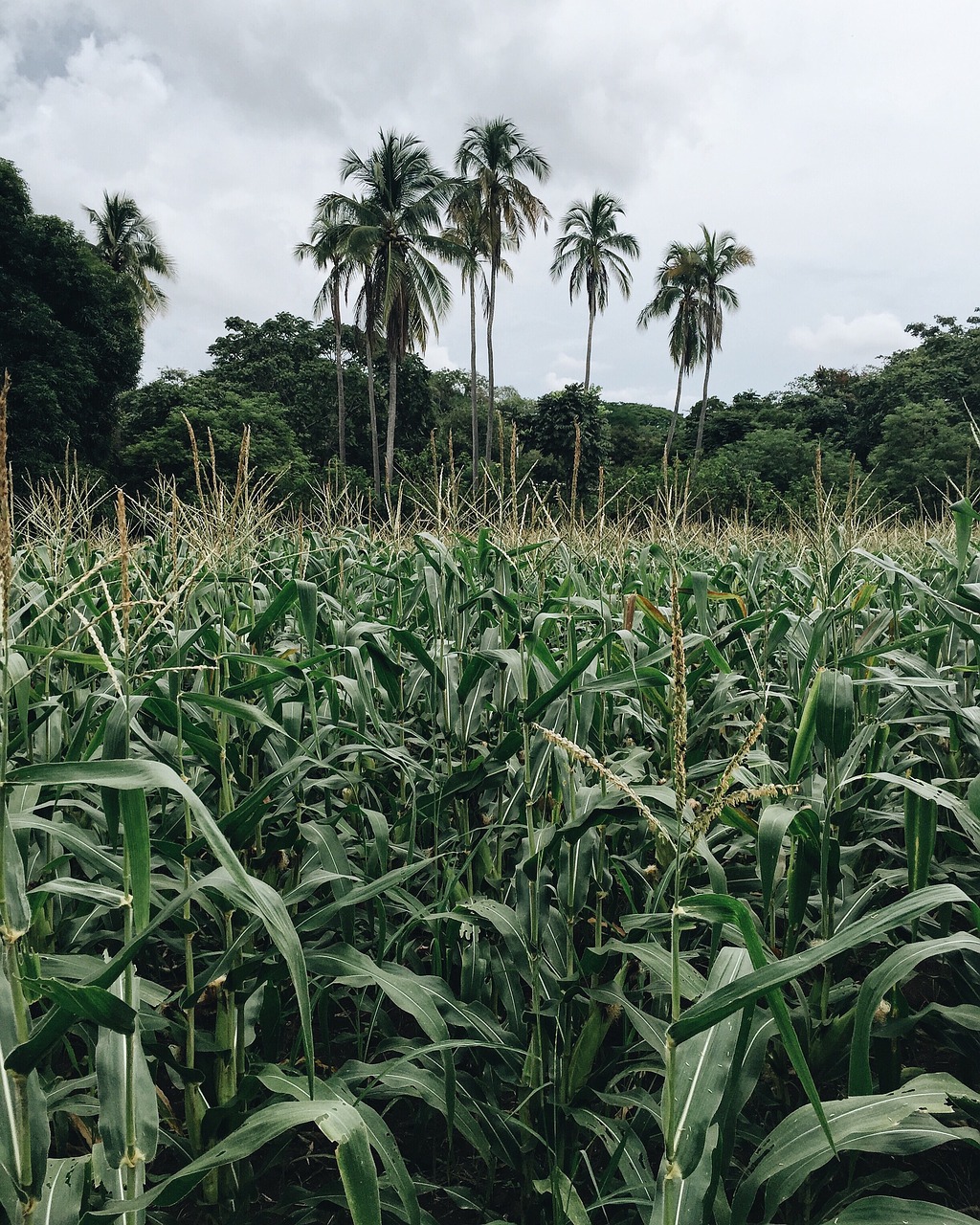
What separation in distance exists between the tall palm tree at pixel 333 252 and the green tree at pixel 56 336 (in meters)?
7.01

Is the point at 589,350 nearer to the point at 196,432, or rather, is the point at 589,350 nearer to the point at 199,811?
the point at 196,432

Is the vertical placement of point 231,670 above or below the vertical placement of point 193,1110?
above

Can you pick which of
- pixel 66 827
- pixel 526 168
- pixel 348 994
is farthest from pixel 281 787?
pixel 526 168

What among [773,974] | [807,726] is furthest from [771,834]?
[773,974]

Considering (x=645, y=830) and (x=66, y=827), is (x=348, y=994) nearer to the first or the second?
(x=645, y=830)

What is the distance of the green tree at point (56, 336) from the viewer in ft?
59.9

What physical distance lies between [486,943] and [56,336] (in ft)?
71.6

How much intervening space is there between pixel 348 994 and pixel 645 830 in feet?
2.83

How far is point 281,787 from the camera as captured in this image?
2.06m

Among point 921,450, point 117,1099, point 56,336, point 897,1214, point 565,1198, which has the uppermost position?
point 56,336

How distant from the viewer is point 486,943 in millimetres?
1884

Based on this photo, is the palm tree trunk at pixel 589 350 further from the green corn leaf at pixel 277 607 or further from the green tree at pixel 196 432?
the green corn leaf at pixel 277 607

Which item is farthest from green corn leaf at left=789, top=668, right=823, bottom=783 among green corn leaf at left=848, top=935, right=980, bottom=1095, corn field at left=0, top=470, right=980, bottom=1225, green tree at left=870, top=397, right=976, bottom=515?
green tree at left=870, top=397, right=976, bottom=515

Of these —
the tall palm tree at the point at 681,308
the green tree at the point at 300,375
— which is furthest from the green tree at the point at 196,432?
the tall palm tree at the point at 681,308
